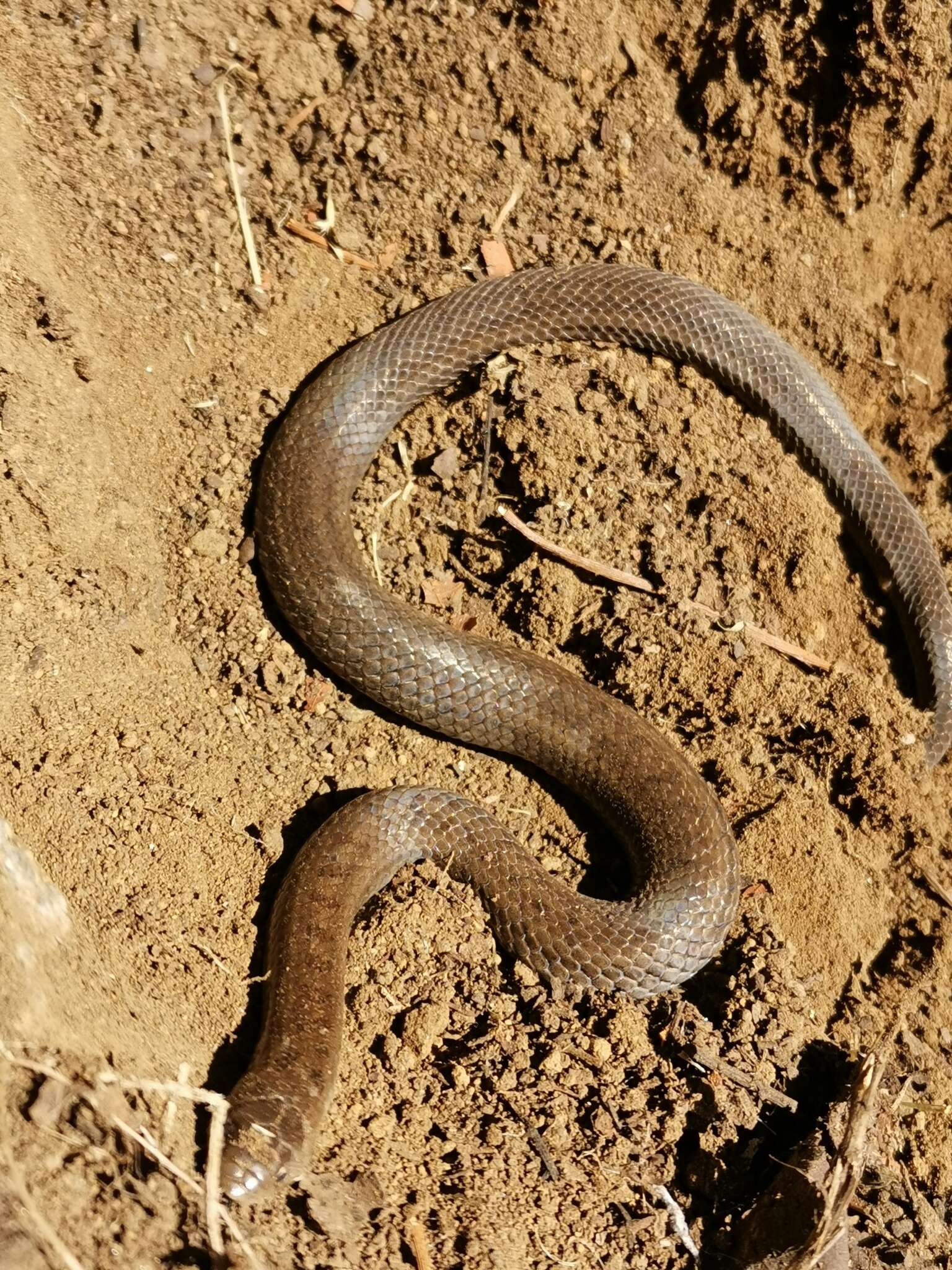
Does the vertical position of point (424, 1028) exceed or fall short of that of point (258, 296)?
it falls short

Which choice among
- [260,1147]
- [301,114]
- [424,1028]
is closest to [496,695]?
[424,1028]

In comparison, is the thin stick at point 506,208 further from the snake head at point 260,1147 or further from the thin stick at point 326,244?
the snake head at point 260,1147

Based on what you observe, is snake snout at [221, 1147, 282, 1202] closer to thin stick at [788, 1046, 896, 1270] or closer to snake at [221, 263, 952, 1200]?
snake at [221, 263, 952, 1200]

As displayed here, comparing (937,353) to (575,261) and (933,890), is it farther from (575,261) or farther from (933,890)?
(933,890)

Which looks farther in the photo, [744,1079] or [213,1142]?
[744,1079]

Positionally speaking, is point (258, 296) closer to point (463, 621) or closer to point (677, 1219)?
point (463, 621)
